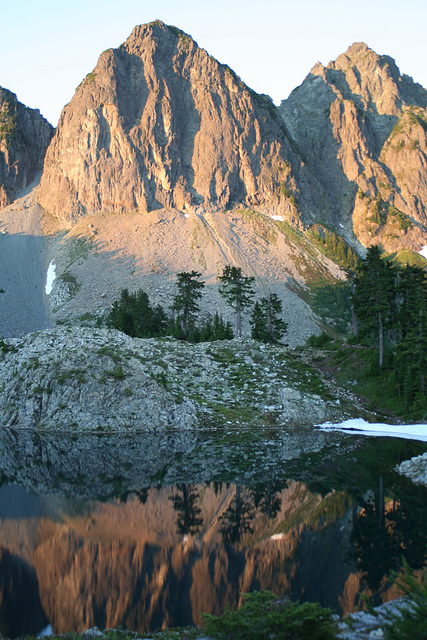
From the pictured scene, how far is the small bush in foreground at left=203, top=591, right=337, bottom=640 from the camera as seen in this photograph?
9.28 metres

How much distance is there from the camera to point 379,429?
3931 centimetres

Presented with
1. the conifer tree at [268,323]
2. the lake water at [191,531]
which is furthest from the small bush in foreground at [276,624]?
the conifer tree at [268,323]

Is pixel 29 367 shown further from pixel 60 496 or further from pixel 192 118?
pixel 192 118

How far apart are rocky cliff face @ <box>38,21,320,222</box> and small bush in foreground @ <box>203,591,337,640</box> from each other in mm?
167970

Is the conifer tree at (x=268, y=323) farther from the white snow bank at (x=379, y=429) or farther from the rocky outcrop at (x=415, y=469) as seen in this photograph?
the rocky outcrop at (x=415, y=469)

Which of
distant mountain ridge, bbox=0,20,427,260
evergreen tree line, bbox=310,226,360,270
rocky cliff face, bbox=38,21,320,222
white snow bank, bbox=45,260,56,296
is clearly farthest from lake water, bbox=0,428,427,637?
rocky cliff face, bbox=38,21,320,222

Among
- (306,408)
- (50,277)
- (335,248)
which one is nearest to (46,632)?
(306,408)

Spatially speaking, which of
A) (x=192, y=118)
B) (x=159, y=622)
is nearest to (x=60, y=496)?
(x=159, y=622)

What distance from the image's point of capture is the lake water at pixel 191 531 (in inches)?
501

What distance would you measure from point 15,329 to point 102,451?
89827 mm

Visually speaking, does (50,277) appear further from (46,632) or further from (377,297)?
(46,632)

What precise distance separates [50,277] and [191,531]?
434 feet

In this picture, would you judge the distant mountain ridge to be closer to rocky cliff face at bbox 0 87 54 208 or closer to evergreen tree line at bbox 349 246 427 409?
rocky cliff face at bbox 0 87 54 208

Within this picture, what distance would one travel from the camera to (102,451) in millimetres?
32781
